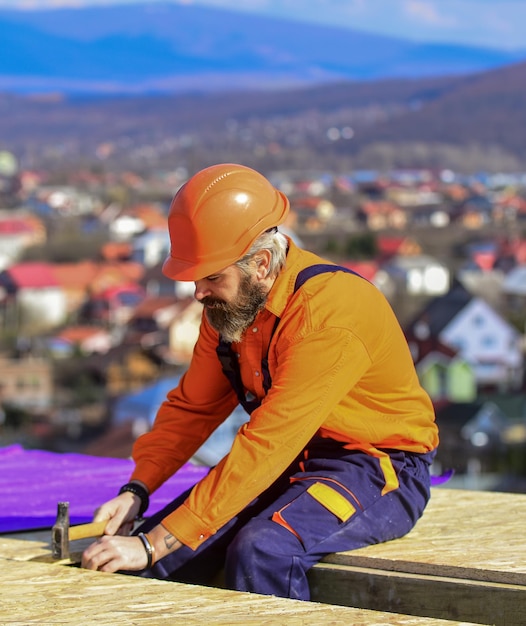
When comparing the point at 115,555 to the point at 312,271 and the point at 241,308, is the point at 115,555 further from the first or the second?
the point at 312,271

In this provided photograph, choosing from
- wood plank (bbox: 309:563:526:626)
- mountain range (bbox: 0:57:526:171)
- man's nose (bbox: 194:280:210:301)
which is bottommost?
wood plank (bbox: 309:563:526:626)

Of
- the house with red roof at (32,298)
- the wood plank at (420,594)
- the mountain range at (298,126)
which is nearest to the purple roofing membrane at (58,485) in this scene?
the wood plank at (420,594)

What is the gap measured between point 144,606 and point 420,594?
577mm

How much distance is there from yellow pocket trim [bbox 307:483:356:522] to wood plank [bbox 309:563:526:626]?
0.35 feet

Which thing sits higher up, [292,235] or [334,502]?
[292,235]

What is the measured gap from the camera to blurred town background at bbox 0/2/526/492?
27.6 metres

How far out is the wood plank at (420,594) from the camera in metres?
2.40

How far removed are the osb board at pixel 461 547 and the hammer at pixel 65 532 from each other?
0.46 metres

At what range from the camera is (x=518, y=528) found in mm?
2746

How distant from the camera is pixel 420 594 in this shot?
97.4 inches

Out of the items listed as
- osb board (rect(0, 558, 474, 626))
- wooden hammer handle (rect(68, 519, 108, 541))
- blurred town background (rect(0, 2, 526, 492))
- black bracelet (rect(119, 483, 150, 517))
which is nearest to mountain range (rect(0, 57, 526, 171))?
blurred town background (rect(0, 2, 526, 492))

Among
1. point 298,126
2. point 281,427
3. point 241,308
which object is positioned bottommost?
point 281,427

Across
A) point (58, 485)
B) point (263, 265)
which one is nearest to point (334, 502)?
point (263, 265)

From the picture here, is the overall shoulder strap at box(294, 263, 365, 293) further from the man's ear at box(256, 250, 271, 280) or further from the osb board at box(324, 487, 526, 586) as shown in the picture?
the osb board at box(324, 487, 526, 586)
